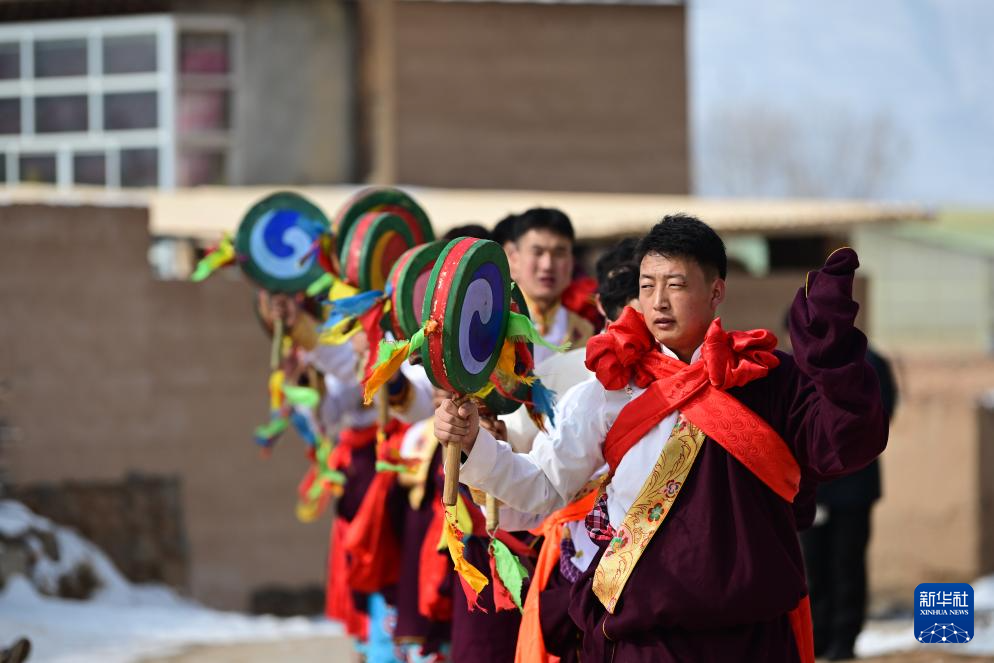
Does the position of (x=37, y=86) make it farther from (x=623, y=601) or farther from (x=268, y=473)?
(x=623, y=601)

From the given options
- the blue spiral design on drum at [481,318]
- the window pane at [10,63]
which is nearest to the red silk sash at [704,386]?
the blue spiral design on drum at [481,318]

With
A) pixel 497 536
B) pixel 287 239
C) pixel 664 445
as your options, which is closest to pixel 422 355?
pixel 664 445

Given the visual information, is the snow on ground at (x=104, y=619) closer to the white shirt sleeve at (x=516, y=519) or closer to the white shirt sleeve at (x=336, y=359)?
the white shirt sleeve at (x=336, y=359)

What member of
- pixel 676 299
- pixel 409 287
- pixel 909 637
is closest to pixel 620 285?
pixel 409 287

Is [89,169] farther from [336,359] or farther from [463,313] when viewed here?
[463,313]

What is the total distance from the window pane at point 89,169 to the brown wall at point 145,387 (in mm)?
5438

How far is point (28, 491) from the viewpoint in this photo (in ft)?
34.9

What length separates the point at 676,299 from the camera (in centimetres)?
378

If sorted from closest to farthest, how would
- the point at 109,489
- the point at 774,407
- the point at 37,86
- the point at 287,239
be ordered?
the point at 774,407 → the point at 287,239 → the point at 109,489 → the point at 37,86

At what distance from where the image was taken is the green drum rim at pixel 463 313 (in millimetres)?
3799

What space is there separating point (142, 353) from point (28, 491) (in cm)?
121

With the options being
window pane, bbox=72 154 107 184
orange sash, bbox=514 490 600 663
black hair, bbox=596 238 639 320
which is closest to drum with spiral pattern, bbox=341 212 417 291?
black hair, bbox=596 238 639 320

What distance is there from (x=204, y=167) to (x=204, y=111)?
558 mm

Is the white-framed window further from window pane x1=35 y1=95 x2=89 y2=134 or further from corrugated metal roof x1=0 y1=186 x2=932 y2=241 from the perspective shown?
corrugated metal roof x1=0 y1=186 x2=932 y2=241
